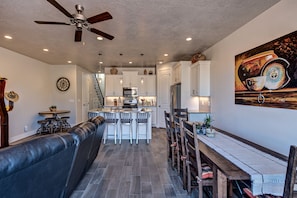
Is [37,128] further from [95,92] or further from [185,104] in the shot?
[185,104]

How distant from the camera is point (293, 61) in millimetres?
2451

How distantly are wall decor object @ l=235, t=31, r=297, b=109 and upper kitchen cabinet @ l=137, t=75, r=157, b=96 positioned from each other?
4.93m

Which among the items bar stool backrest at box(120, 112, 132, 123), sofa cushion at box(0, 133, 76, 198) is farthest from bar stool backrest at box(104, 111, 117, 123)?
sofa cushion at box(0, 133, 76, 198)

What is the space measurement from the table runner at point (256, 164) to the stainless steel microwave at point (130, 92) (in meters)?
6.02

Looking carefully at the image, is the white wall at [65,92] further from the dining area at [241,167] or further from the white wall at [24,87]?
the dining area at [241,167]

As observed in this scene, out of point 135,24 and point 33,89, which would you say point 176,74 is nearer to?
point 135,24

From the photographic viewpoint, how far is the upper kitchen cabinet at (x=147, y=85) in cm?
834

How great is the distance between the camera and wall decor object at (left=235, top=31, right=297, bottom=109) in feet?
8.13

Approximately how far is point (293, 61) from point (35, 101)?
25.0 ft

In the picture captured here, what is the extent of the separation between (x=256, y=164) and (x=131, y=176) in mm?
2191

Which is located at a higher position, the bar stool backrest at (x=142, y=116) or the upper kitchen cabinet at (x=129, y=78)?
the upper kitchen cabinet at (x=129, y=78)

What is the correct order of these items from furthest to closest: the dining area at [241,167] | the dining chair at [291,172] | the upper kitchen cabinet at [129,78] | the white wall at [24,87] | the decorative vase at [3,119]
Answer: the upper kitchen cabinet at [129,78]
the white wall at [24,87]
the decorative vase at [3,119]
the dining area at [241,167]
the dining chair at [291,172]

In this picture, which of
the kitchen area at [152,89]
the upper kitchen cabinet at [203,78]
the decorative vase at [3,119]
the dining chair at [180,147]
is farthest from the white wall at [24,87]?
the upper kitchen cabinet at [203,78]

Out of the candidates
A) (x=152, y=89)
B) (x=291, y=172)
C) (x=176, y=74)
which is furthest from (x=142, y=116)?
(x=291, y=172)
